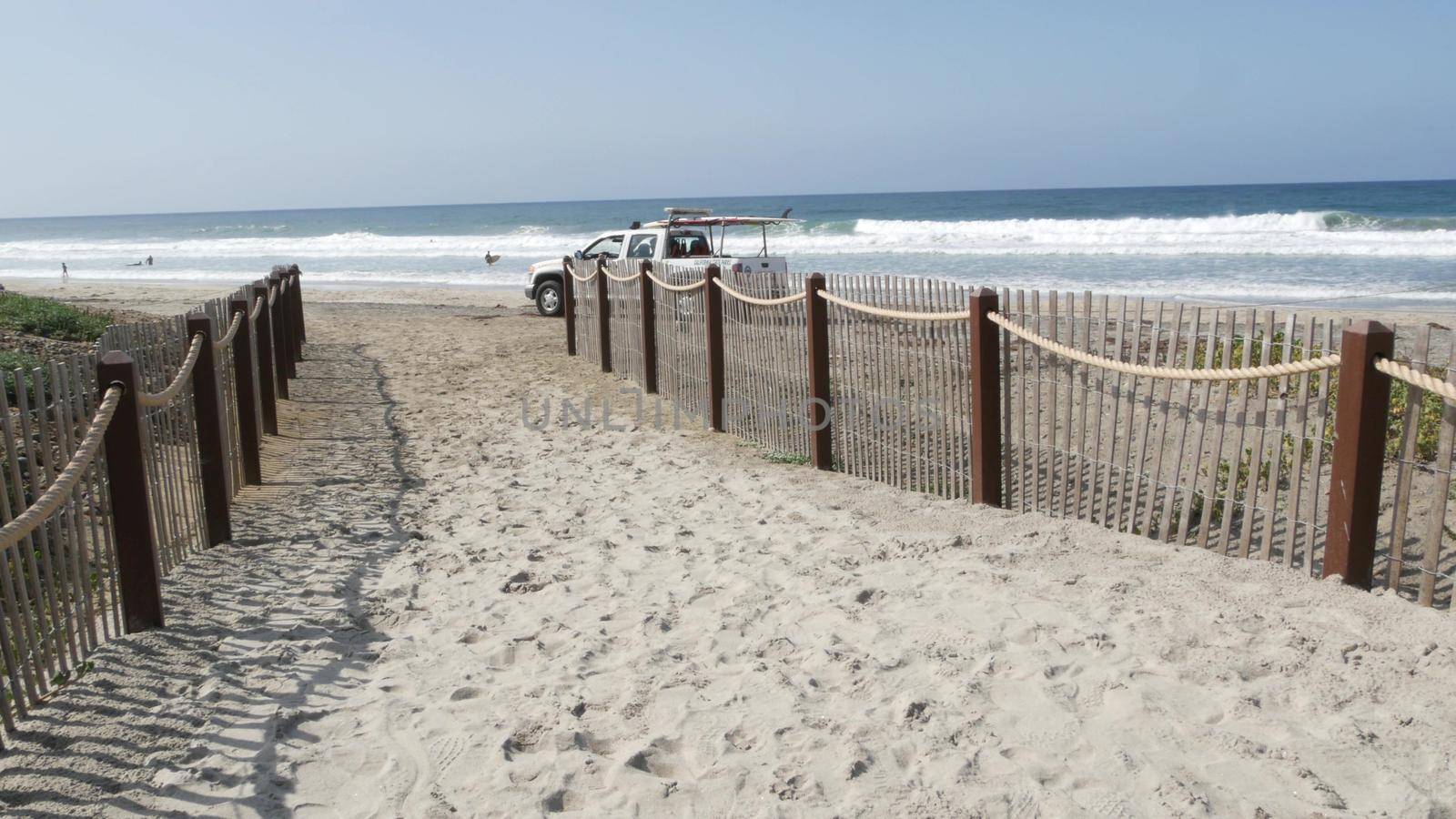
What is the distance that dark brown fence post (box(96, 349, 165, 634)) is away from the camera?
15.0 ft

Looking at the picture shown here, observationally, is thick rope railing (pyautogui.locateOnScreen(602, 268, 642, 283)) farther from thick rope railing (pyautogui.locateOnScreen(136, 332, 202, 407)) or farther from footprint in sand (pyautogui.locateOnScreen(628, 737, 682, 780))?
footprint in sand (pyautogui.locateOnScreen(628, 737, 682, 780))

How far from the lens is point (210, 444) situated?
6039mm

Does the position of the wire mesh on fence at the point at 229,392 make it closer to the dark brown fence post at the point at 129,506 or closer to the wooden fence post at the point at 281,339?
the dark brown fence post at the point at 129,506

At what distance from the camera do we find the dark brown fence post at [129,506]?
4.58 metres

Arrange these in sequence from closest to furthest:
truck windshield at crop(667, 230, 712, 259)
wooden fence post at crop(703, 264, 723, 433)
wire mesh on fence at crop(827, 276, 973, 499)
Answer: wire mesh on fence at crop(827, 276, 973, 499) < wooden fence post at crop(703, 264, 723, 433) < truck windshield at crop(667, 230, 712, 259)

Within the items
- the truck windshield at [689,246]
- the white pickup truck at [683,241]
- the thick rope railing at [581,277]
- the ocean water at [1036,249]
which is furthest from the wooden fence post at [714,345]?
the ocean water at [1036,249]

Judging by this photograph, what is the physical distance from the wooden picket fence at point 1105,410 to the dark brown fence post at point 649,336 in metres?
1.20

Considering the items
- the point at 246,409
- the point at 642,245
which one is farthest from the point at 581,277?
the point at 246,409

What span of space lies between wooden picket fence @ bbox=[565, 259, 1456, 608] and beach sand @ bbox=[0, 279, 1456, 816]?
0.87ft

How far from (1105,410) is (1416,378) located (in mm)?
1999

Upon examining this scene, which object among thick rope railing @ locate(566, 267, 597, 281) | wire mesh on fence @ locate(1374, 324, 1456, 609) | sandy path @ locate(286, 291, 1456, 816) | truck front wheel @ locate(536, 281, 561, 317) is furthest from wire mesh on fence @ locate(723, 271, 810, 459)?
truck front wheel @ locate(536, 281, 561, 317)

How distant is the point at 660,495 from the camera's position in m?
7.05

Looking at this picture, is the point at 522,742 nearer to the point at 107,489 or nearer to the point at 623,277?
the point at 107,489

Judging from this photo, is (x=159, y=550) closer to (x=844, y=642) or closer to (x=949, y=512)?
(x=844, y=642)
